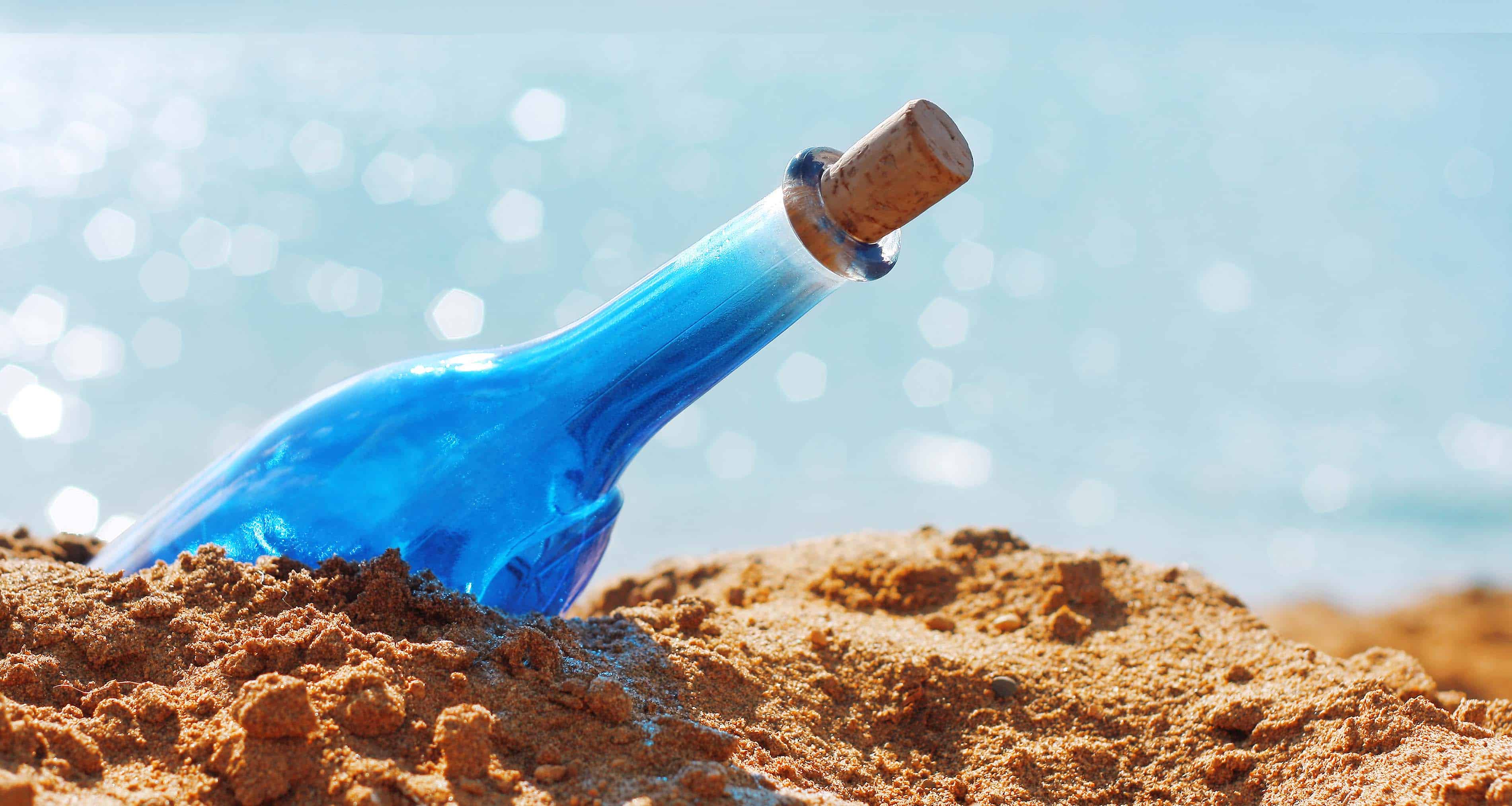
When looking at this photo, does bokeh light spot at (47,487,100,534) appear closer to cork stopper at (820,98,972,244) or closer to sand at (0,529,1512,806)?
sand at (0,529,1512,806)

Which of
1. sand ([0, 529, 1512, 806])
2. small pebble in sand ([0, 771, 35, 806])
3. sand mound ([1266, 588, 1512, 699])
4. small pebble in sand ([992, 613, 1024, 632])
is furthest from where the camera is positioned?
sand mound ([1266, 588, 1512, 699])

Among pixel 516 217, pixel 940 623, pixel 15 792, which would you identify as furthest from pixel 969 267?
pixel 15 792

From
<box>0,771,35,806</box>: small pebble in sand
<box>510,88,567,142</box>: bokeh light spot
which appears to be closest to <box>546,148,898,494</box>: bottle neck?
<box>0,771,35,806</box>: small pebble in sand

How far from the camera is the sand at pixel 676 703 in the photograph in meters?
0.78

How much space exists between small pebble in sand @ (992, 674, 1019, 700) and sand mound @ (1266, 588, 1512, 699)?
669 mm

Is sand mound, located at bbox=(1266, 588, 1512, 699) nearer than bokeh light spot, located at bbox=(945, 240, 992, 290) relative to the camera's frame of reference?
Yes

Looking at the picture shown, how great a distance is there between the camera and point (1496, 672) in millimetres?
1702

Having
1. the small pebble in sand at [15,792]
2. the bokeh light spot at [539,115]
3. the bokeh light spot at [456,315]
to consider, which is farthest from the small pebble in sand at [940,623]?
the bokeh light spot at [539,115]

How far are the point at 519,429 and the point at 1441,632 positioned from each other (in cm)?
181

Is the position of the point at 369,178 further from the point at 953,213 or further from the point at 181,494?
the point at 181,494

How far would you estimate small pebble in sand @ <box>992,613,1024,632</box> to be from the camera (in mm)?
1331

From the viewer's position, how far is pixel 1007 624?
133 cm

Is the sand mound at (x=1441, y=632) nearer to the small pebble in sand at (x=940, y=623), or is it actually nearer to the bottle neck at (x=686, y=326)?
the small pebble in sand at (x=940, y=623)

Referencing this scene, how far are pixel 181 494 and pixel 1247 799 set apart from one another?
1.01 m
